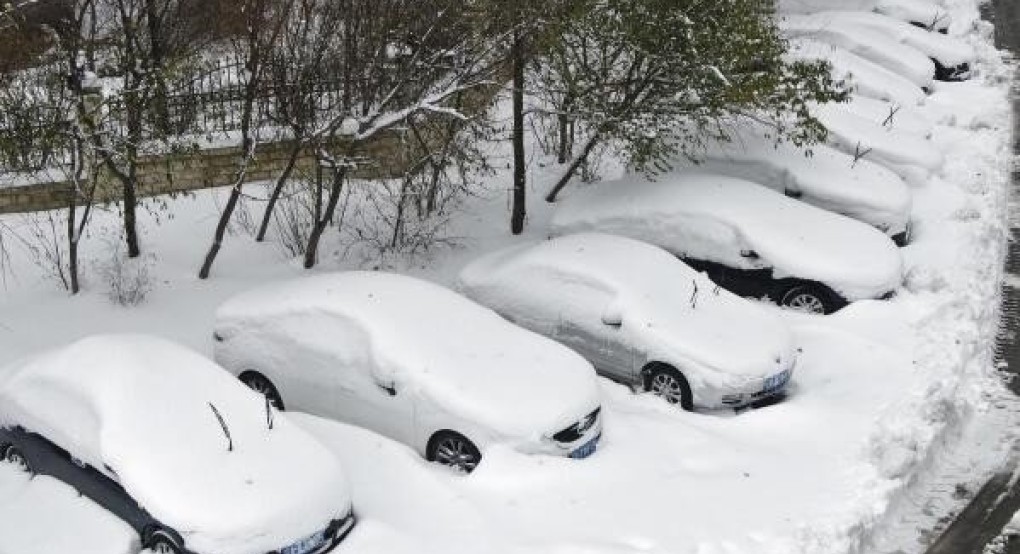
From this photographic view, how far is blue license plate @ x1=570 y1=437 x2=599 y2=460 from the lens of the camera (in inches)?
345

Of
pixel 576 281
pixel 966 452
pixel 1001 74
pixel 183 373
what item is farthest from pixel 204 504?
pixel 1001 74

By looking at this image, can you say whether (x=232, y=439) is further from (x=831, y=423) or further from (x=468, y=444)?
(x=831, y=423)

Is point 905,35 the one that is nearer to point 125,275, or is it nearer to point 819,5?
point 819,5

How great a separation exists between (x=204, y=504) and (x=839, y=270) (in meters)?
7.98

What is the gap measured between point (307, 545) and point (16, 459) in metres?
2.88

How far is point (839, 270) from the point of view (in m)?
12.0

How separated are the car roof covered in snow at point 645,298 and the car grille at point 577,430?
136 cm

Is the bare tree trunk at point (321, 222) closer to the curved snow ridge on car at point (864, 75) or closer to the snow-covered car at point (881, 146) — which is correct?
the snow-covered car at point (881, 146)

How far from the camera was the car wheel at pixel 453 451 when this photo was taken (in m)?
8.65

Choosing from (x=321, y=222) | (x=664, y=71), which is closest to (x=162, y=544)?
(x=321, y=222)

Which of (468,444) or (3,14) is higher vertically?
(3,14)

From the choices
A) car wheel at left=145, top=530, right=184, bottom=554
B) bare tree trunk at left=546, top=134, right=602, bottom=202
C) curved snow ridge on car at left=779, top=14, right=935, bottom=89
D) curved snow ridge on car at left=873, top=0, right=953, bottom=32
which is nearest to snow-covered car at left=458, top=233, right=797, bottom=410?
bare tree trunk at left=546, top=134, right=602, bottom=202

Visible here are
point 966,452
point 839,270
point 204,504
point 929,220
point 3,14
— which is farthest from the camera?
point 929,220

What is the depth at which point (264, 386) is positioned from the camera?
9.79 meters
